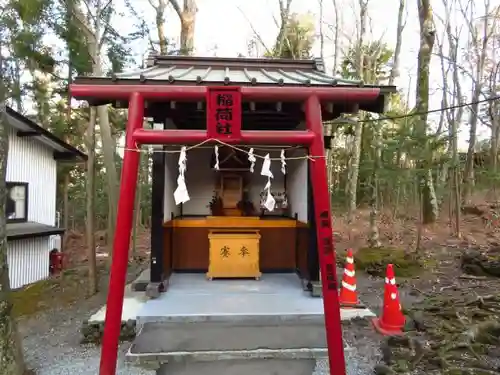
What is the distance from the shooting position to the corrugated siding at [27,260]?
1069cm

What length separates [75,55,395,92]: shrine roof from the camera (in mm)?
4559

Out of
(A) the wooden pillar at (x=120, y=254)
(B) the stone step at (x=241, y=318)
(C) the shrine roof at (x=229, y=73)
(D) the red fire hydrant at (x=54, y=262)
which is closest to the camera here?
(A) the wooden pillar at (x=120, y=254)

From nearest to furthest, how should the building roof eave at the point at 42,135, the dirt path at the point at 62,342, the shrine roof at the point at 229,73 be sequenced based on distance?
the shrine roof at the point at 229,73 < the dirt path at the point at 62,342 < the building roof eave at the point at 42,135

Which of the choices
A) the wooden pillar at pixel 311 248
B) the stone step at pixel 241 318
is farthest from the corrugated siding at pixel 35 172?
the wooden pillar at pixel 311 248

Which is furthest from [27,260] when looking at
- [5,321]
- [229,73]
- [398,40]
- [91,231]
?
[398,40]

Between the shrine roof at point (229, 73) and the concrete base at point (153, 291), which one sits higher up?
the shrine roof at point (229, 73)

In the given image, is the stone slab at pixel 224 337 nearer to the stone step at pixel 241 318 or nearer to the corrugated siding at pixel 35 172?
the stone step at pixel 241 318

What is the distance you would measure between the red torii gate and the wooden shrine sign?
0.07 m

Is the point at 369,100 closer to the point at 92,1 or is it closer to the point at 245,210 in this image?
the point at 245,210

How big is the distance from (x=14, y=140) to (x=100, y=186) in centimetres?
1052

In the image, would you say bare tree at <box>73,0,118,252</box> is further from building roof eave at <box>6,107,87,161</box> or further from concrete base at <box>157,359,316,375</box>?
concrete base at <box>157,359,316,375</box>

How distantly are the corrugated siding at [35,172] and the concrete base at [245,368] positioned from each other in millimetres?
8743

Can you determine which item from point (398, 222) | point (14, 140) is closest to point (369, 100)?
point (14, 140)

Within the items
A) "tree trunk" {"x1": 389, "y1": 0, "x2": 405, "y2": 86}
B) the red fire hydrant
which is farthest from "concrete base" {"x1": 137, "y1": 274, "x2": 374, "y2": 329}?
"tree trunk" {"x1": 389, "y1": 0, "x2": 405, "y2": 86}
